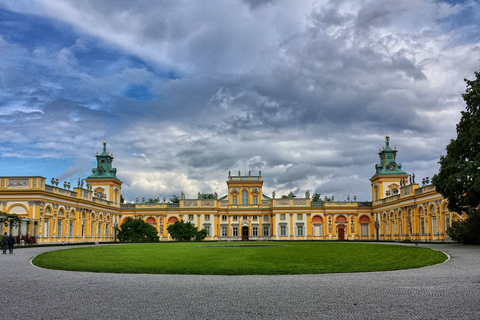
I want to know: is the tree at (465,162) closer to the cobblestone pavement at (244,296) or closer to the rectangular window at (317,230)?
the cobblestone pavement at (244,296)

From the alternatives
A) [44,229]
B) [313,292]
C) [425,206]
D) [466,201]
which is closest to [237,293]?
[313,292]

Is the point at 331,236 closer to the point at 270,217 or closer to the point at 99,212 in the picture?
the point at 270,217

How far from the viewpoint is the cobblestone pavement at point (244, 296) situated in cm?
746

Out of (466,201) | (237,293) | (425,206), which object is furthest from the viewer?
(425,206)

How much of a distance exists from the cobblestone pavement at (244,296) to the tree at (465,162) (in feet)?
43.4

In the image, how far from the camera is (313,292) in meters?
9.63

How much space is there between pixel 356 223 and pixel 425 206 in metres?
22.2

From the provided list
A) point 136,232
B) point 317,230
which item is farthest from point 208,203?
point 317,230

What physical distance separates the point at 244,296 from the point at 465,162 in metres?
21.5

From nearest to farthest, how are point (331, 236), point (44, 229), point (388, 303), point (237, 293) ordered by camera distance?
point (388, 303)
point (237, 293)
point (44, 229)
point (331, 236)

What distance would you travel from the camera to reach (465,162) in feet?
84.9

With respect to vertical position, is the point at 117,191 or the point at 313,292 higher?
the point at 117,191

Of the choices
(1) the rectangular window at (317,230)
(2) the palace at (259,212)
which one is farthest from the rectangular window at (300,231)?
(1) the rectangular window at (317,230)

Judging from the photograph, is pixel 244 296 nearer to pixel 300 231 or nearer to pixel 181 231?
pixel 181 231
